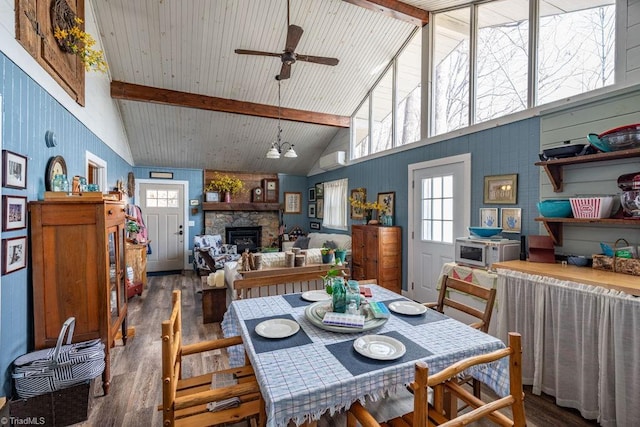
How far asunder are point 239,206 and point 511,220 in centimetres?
569

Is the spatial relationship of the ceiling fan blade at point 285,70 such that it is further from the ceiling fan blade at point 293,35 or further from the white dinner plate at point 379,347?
the white dinner plate at point 379,347

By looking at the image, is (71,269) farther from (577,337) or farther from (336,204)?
(336,204)

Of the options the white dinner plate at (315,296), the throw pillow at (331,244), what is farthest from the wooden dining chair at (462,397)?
the throw pillow at (331,244)

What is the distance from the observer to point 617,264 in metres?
2.01

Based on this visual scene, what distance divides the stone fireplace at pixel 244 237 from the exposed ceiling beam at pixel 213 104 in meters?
3.15

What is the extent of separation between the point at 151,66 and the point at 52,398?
3.99 meters

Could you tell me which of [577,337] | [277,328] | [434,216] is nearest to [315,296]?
[277,328]

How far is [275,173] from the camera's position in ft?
25.5

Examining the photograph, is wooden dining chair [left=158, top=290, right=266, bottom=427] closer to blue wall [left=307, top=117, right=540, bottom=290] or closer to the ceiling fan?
the ceiling fan

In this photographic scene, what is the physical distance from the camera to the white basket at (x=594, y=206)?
2055 millimetres

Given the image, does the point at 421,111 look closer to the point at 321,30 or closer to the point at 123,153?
the point at 321,30

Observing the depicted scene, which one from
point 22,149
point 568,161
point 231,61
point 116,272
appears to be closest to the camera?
point 22,149

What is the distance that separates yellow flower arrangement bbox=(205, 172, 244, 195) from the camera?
7.06 metres

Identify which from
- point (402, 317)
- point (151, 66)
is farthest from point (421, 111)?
point (151, 66)
